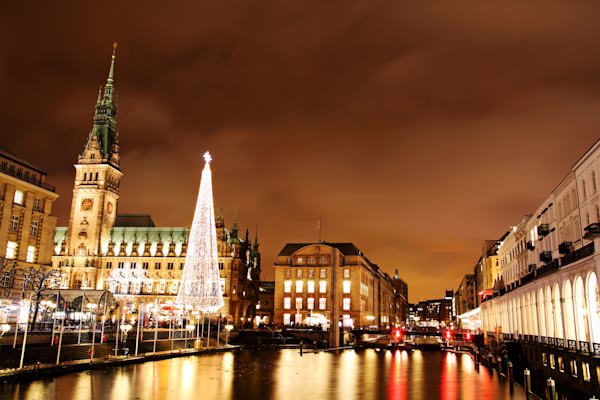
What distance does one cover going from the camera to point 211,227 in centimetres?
7356

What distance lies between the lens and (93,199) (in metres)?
160

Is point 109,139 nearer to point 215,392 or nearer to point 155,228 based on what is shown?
point 155,228

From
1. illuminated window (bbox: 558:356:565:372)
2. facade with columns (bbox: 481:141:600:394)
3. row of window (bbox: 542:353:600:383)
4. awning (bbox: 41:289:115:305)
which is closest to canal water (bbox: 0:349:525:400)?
row of window (bbox: 542:353:600:383)

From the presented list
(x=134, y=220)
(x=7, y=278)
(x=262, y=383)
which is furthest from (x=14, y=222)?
(x=134, y=220)

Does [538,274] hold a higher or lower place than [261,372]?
higher

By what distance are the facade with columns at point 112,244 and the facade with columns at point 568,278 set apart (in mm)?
94754

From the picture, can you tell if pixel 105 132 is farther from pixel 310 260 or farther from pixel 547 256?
pixel 547 256

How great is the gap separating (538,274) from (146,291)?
412ft

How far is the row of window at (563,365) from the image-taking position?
38312mm

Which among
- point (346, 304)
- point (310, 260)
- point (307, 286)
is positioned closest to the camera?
point (346, 304)

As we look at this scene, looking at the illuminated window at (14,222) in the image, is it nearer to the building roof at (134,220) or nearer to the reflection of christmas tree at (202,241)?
the reflection of christmas tree at (202,241)

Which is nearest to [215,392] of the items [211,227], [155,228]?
[211,227]

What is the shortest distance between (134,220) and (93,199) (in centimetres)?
2401

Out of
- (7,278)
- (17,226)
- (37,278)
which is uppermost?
(17,226)
